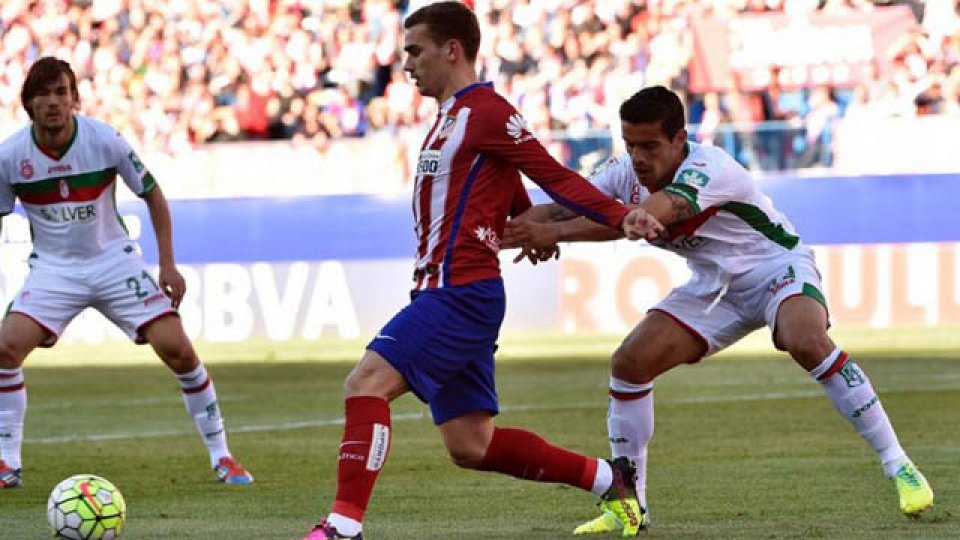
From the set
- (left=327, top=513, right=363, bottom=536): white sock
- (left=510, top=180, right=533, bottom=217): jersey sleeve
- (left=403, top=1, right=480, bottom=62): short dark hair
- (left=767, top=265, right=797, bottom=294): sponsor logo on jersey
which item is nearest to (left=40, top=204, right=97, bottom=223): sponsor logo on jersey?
(left=510, top=180, right=533, bottom=217): jersey sleeve

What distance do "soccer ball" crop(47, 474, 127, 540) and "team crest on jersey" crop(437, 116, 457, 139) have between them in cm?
212

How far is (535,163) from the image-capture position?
22.8 ft

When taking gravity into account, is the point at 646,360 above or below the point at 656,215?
below

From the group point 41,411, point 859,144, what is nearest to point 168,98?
point 859,144

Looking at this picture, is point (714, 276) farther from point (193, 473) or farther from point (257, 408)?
point (257, 408)

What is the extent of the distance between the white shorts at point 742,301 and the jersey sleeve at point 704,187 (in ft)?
1.77

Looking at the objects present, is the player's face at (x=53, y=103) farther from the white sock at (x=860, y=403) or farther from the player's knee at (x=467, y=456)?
the white sock at (x=860, y=403)

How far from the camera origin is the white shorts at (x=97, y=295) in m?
10.3

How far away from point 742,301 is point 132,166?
12.1 ft

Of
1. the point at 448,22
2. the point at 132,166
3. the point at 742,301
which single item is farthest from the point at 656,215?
the point at 132,166

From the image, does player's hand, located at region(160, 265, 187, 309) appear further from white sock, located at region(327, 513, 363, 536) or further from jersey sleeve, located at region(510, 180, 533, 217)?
white sock, located at region(327, 513, 363, 536)

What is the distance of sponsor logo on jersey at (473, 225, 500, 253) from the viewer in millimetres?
6992

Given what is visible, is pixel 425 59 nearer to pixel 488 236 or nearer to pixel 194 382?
pixel 488 236

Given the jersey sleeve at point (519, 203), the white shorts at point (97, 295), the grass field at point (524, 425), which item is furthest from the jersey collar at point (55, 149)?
the jersey sleeve at point (519, 203)
